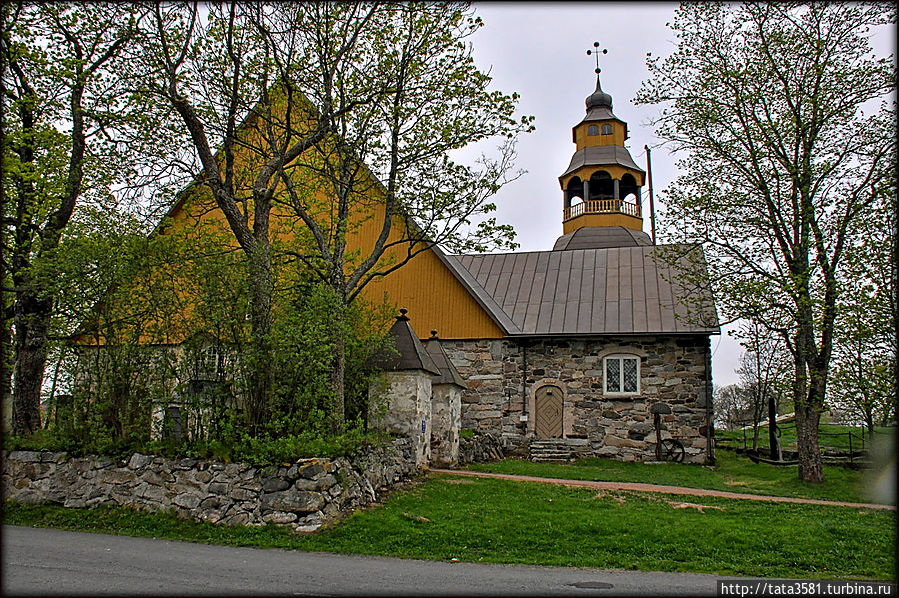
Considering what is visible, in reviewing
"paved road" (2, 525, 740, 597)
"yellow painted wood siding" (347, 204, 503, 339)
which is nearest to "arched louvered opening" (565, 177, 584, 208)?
"yellow painted wood siding" (347, 204, 503, 339)

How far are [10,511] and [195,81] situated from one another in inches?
300

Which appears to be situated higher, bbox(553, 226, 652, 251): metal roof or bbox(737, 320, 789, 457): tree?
bbox(553, 226, 652, 251): metal roof

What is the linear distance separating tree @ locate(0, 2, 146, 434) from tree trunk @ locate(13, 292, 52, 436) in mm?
18

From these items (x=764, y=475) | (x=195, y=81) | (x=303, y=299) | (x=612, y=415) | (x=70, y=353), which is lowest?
(x=764, y=475)

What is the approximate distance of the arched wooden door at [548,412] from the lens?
712 inches

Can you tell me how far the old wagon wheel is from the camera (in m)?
16.9

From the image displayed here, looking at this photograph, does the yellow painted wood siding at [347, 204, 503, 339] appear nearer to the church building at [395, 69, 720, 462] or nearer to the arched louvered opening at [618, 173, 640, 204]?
the church building at [395, 69, 720, 462]

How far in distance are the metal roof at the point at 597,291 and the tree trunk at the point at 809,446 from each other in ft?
10.1

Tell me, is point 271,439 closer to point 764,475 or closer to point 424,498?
point 424,498

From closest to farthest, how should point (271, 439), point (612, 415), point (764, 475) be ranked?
point (271, 439) → point (764, 475) → point (612, 415)

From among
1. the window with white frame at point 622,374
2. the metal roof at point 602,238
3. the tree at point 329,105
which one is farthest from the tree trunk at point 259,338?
the metal roof at point 602,238

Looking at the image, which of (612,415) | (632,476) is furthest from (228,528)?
(612,415)

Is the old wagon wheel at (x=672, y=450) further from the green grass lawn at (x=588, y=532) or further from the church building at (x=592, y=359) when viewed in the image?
the green grass lawn at (x=588, y=532)

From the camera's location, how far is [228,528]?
882cm
